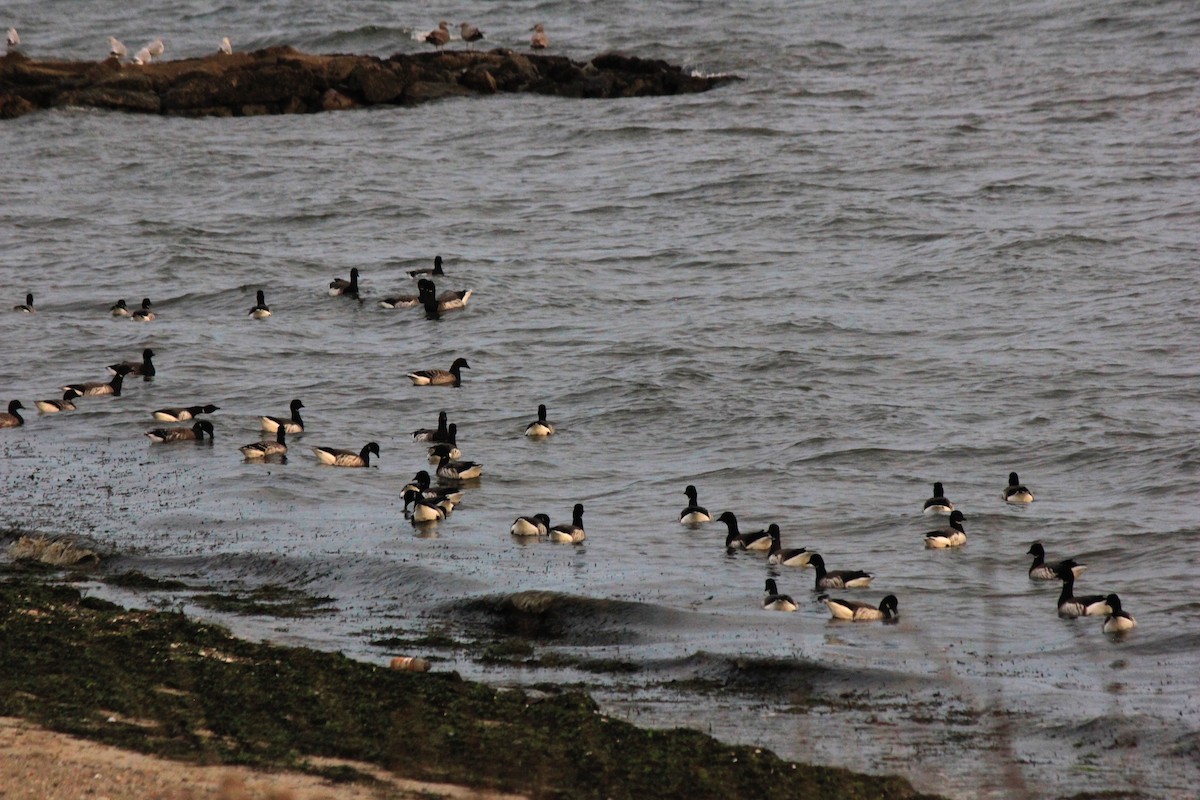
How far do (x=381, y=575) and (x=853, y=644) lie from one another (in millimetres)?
4428

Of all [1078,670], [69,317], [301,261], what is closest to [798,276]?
[301,261]

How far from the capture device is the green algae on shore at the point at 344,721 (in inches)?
347

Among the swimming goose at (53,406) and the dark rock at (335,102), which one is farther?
the dark rock at (335,102)

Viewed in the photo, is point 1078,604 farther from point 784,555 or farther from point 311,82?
point 311,82

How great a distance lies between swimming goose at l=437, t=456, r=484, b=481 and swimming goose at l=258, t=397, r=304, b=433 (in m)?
2.62

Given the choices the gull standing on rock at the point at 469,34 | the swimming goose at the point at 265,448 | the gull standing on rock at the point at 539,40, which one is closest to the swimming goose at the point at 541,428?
the swimming goose at the point at 265,448

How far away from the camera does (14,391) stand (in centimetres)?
2289

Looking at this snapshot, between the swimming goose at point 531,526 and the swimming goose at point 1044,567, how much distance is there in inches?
191

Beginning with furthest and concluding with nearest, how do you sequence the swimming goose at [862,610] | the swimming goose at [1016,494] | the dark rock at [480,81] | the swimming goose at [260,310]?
the dark rock at [480,81] < the swimming goose at [260,310] < the swimming goose at [1016,494] < the swimming goose at [862,610]

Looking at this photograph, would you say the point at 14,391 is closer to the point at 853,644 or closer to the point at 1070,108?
the point at 853,644

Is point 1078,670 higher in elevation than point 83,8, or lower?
lower

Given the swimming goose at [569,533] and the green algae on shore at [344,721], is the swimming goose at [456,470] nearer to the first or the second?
the swimming goose at [569,533]

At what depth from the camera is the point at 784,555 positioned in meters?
15.3

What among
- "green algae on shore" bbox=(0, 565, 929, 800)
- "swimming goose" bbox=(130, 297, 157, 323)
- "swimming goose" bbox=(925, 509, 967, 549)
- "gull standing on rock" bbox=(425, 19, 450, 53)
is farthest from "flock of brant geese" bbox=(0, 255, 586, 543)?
"gull standing on rock" bbox=(425, 19, 450, 53)
